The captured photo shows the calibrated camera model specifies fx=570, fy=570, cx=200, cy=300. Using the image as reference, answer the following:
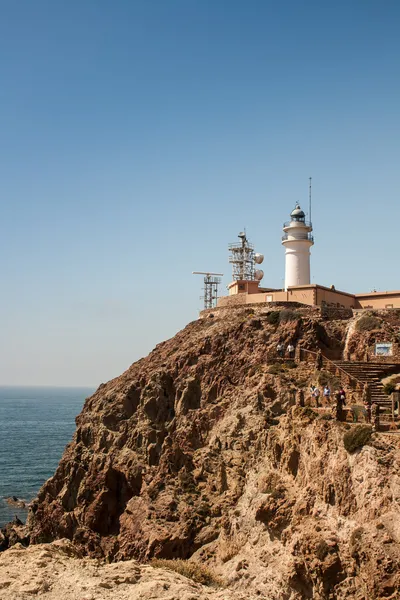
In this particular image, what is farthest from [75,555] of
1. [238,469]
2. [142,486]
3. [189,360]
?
[189,360]

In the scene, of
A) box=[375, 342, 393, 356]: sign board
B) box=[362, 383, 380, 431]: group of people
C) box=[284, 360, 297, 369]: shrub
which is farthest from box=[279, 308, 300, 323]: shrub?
box=[362, 383, 380, 431]: group of people

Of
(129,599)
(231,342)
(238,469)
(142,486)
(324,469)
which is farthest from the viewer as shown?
(231,342)

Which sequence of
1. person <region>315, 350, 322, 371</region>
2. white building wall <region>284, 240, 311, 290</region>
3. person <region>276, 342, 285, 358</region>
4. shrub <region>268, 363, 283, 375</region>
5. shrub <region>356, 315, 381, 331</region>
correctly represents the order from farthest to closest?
white building wall <region>284, 240, 311, 290</region>, shrub <region>356, 315, 381, 331</region>, person <region>276, 342, 285, 358</region>, shrub <region>268, 363, 283, 375</region>, person <region>315, 350, 322, 371</region>

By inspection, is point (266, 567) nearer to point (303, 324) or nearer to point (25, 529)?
point (303, 324)

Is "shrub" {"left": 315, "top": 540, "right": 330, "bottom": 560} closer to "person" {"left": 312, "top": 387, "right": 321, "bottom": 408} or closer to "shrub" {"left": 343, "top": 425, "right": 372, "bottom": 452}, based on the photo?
"shrub" {"left": 343, "top": 425, "right": 372, "bottom": 452}

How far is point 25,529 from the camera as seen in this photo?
42.0 m

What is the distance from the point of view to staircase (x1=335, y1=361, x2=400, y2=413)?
3083 cm

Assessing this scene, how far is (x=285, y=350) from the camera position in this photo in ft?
123

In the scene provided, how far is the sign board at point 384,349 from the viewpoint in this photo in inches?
1415

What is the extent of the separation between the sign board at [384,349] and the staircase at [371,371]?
1.78 meters

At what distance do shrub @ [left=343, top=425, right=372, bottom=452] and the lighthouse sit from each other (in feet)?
79.3

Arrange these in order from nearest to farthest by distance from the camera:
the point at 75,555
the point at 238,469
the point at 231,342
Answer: the point at 75,555 < the point at 238,469 < the point at 231,342

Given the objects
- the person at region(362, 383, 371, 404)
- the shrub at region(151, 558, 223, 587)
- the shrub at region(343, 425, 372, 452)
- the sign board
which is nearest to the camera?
the shrub at region(151, 558, 223, 587)

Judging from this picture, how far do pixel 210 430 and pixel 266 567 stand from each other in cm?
1112
